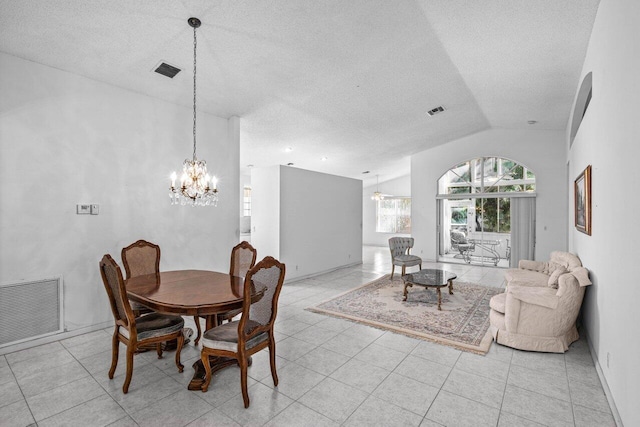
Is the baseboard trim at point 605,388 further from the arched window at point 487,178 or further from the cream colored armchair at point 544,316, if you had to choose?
the arched window at point 487,178

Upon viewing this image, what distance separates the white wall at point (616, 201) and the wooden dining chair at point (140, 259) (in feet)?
13.5

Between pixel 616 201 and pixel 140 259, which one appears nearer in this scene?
pixel 616 201

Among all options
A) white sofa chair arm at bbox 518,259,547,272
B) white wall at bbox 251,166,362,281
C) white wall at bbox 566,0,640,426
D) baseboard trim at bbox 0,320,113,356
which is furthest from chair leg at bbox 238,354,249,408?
white sofa chair arm at bbox 518,259,547,272

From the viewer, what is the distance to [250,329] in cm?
239

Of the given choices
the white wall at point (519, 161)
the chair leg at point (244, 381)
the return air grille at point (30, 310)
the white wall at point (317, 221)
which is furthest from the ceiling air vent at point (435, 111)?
the return air grille at point (30, 310)

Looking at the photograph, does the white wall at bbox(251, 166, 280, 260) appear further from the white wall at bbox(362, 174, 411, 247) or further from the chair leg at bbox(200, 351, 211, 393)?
the white wall at bbox(362, 174, 411, 247)

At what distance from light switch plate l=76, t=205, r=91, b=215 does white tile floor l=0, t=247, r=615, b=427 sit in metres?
1.41

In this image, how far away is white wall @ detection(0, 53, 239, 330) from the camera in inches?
125

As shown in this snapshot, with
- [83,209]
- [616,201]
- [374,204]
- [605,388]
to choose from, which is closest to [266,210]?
[83,209]

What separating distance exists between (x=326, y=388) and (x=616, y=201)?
253cm

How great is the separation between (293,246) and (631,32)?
17.7 ft

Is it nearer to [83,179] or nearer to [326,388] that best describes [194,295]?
[326,388]

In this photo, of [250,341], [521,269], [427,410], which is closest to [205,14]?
[250,341]

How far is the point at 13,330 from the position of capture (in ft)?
10.3
